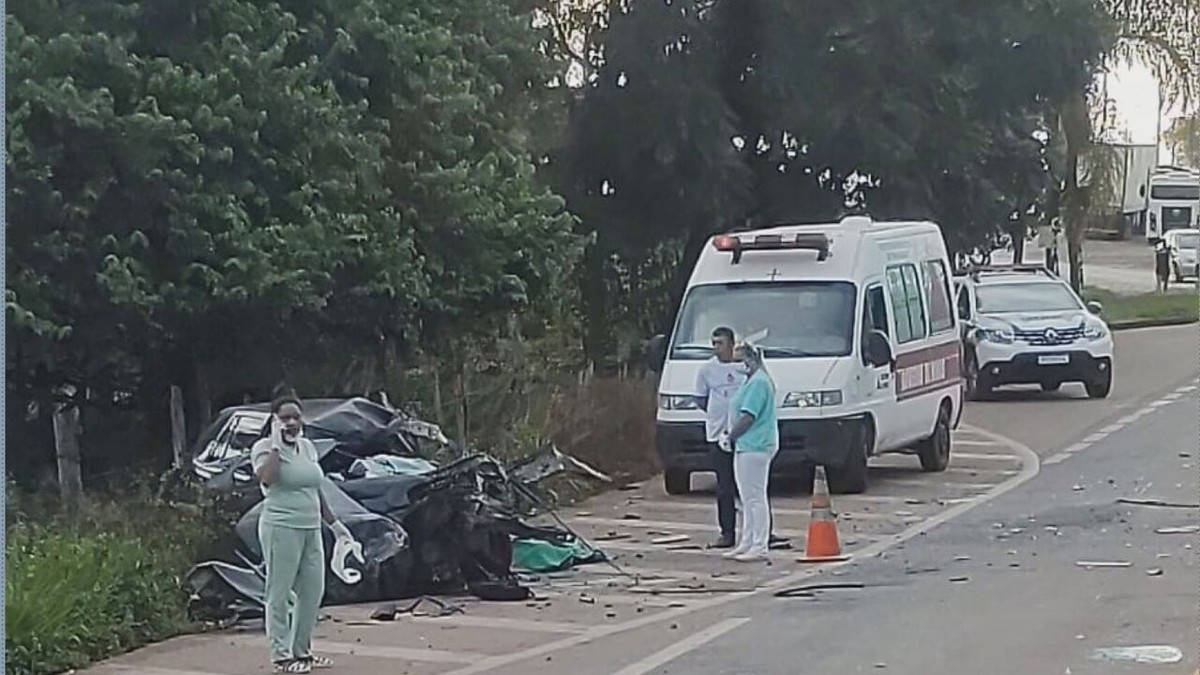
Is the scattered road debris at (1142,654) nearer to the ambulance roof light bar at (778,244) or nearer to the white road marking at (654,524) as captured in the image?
the white road marking at (654,524)

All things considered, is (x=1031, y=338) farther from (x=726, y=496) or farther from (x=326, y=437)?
(x=326, y=437)

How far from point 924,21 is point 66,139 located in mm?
14674

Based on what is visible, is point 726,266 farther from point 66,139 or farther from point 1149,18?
point 1149,18

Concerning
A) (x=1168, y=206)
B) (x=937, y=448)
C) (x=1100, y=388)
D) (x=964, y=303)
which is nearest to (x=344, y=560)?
(x=937, y=448)

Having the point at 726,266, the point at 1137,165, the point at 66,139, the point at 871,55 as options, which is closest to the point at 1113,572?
the point at 726,266

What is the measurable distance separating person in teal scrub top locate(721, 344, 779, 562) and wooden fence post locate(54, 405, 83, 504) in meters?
7.57

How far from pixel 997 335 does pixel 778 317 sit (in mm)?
10172

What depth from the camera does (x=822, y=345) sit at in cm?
1950

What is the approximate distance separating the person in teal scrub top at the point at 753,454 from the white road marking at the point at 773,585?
74 centimetres

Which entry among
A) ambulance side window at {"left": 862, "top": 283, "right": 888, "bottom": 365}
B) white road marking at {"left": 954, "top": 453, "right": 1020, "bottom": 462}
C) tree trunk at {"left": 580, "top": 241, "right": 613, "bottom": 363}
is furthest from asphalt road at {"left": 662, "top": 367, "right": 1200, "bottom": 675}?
tree trunk at {"left": 580, "top": 241, "right": 613, "bottom": 363}

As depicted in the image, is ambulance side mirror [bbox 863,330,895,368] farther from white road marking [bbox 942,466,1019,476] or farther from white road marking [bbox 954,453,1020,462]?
white road marking [bbox 954,453,1020,462]

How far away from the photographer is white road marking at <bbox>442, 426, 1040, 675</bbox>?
11.7 meters

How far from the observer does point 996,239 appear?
33.2 metres

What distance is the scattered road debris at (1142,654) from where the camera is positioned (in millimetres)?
10547
